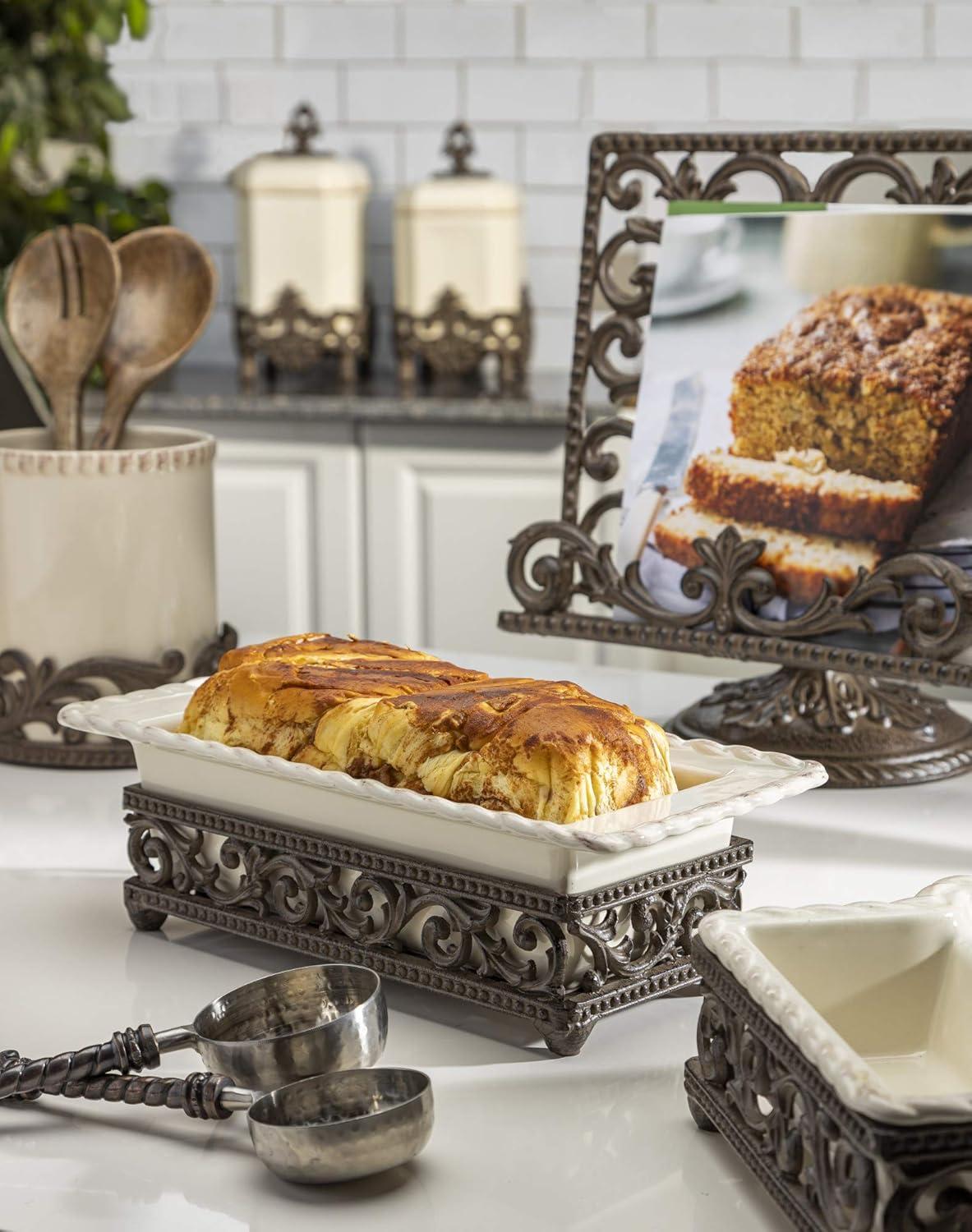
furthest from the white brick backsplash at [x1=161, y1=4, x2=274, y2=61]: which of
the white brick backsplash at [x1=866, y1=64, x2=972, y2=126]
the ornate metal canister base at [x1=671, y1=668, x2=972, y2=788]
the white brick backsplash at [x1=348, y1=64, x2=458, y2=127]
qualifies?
the ornate metal canister base at [x1=671, y1=668, x2=972, y2=788]

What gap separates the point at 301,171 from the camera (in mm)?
2865

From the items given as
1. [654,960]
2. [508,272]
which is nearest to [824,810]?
[654,960]

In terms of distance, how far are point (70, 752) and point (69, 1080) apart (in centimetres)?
54

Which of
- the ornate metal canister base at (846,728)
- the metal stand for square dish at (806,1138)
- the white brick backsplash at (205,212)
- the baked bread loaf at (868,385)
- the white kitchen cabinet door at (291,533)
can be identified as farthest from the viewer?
the white brick backsplash at (205,212)

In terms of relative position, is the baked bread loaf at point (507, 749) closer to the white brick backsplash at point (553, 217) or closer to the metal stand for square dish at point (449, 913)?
the metal stand for square dish at point (449, 913)

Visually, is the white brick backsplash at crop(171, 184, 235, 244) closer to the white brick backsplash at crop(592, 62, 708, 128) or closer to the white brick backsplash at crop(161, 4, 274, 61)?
the white brick backsplash at crop(161, 4, 274, 61)

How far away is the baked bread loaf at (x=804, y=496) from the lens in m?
1.06

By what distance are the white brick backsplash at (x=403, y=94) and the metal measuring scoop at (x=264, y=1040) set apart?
2653 mm

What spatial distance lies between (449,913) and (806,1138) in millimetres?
232

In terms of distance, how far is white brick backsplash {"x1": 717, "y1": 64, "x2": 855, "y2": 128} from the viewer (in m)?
3.01

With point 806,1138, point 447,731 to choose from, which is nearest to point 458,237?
point 447,731

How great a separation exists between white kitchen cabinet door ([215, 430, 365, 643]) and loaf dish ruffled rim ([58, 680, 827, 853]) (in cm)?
180

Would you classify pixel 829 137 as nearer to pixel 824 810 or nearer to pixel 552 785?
pixel 824 810

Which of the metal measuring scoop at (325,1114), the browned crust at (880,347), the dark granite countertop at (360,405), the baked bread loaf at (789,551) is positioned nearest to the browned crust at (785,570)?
the baked bread loaf at (789,551)
